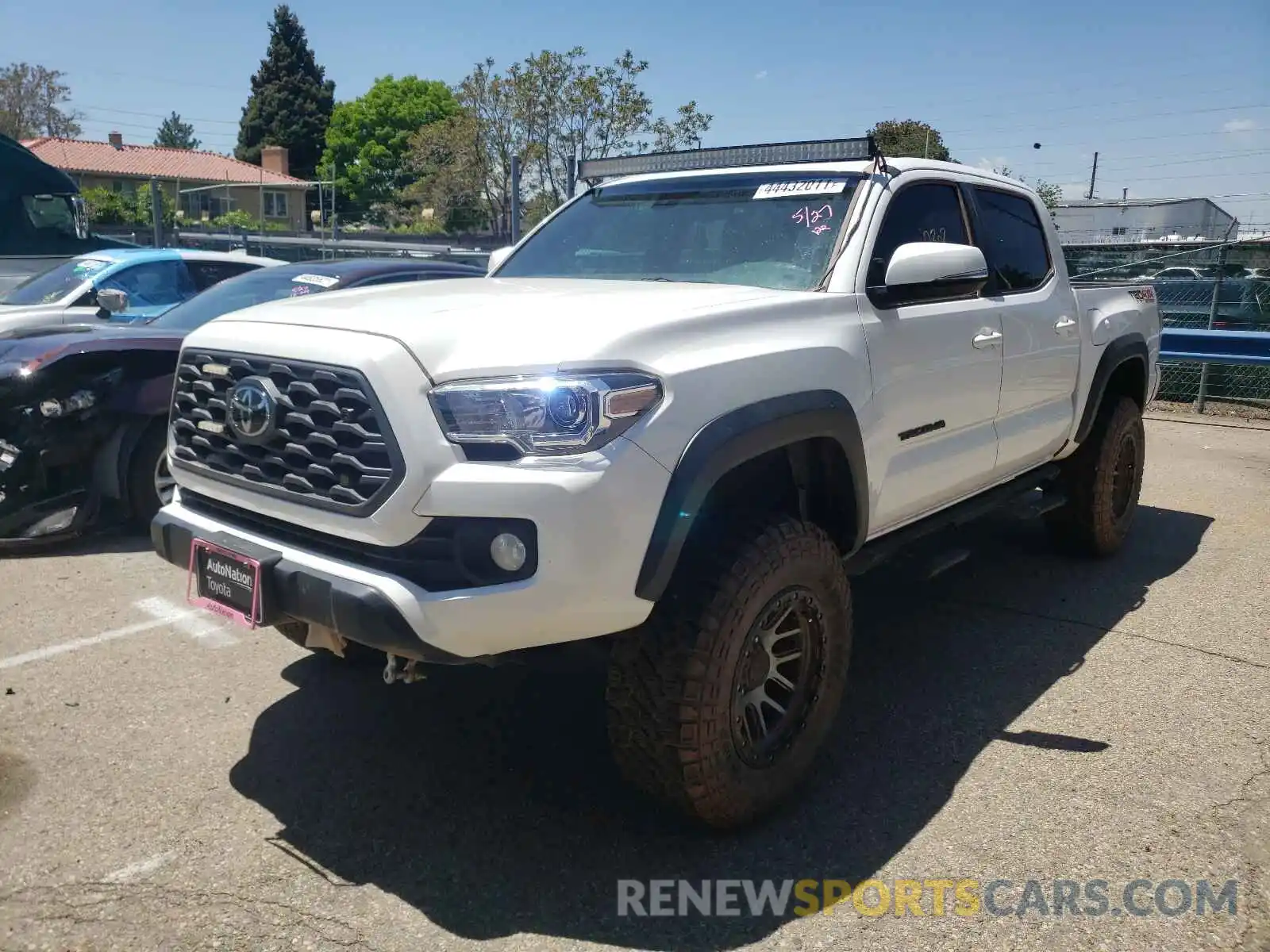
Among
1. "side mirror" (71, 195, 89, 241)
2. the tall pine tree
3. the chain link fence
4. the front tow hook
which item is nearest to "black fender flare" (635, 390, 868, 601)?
the front tow hook

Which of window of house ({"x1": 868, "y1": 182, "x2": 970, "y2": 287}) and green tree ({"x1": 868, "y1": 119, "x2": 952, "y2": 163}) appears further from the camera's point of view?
green tree ({"x1": 868, "y1": 119, "x2": 952, "y2": 163})

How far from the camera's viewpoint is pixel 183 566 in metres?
3.27

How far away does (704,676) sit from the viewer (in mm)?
2812

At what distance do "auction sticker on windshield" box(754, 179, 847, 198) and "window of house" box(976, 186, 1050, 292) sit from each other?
1.00 metres

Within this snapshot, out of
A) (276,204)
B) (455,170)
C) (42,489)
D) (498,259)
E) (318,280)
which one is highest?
(455,170)

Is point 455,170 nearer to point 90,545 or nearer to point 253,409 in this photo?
point 90,545

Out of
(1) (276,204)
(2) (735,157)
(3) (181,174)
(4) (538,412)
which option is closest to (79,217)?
(2) (735,157)

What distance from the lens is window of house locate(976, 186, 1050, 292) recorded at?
4.61m

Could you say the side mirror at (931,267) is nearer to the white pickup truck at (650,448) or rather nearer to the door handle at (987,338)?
the white pickup truck at (650,448)

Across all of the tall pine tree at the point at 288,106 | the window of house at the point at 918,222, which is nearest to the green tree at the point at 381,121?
the tall pine tree at the point at 288,106

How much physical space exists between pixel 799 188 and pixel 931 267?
66cm

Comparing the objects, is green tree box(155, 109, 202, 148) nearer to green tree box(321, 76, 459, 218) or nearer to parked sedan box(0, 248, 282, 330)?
green tree box(321, 76, 459, 218)

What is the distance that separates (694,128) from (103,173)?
29.6 m

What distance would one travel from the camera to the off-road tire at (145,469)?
230 inches
